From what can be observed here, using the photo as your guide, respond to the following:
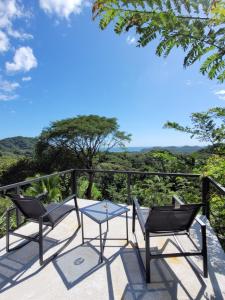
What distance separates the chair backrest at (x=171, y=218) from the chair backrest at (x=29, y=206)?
4.46ft

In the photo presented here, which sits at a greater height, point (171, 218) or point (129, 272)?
point (171, 218)

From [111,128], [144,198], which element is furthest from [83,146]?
[144,198]

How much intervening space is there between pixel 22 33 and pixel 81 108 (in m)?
13.6

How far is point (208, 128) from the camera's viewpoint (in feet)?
14.5

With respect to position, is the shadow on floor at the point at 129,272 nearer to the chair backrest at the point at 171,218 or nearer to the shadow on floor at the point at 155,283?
the shadow on floor at the point at 155,283

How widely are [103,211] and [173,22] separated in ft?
8.98

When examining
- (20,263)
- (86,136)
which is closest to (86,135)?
(86,136)

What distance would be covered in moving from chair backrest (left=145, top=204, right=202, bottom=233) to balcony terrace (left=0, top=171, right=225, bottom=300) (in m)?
0.45

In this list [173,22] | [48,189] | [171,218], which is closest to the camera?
[173,22]

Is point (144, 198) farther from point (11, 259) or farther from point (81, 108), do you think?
point (81, 108)

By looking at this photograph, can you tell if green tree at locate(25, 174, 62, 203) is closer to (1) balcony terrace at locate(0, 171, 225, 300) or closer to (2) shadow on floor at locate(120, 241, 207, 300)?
(1) balcony terrace at locate(0, 171, 225, 300)

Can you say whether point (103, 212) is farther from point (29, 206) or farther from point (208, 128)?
point (208, 128)

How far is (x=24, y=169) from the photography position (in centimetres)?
2234

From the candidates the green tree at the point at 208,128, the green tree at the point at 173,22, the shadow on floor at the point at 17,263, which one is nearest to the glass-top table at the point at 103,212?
the shadow on floor at the point at 17,263
